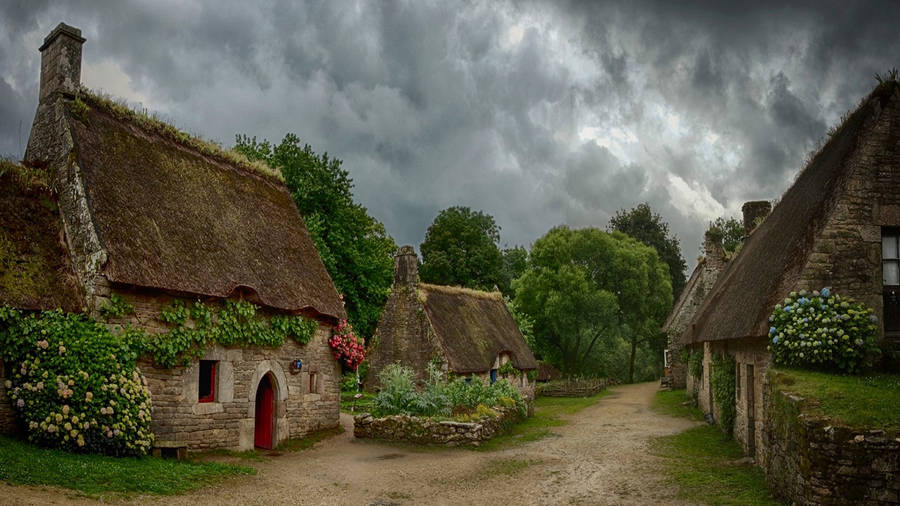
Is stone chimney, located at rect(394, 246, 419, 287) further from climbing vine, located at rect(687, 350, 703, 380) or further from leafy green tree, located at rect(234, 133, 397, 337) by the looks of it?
climbing vine, located at rect(687, 350, 703, 380)

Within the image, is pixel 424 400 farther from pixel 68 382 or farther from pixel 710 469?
pixel 68 382

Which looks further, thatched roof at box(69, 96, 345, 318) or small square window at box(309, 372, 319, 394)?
small square window at box(309, 372, 319, 394)

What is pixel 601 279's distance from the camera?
148 ft

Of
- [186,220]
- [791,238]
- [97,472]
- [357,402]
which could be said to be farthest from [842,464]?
[357,402]

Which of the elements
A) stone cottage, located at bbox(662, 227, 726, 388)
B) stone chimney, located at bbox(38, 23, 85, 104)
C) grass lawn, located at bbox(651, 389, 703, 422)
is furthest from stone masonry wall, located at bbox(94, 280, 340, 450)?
stone cottage, located at bbox(662, 227, 726, 388)

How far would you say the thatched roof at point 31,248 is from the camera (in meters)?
11.4

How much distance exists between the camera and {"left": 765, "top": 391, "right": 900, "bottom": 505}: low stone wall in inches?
333

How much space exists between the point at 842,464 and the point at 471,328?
20.0m

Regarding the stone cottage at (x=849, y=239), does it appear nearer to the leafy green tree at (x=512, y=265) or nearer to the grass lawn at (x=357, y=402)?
the grass lawn at (x=357, y=402)

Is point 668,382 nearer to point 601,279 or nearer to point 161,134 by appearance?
point 601,279

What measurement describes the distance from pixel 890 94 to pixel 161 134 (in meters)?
17.2

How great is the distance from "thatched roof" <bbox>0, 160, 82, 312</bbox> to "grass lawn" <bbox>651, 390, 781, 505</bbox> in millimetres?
12214

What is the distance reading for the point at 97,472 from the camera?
10047 mm

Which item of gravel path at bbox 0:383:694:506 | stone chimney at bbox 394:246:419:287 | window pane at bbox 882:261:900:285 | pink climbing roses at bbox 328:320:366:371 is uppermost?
stone chimney at bbox 394:246:419:287
